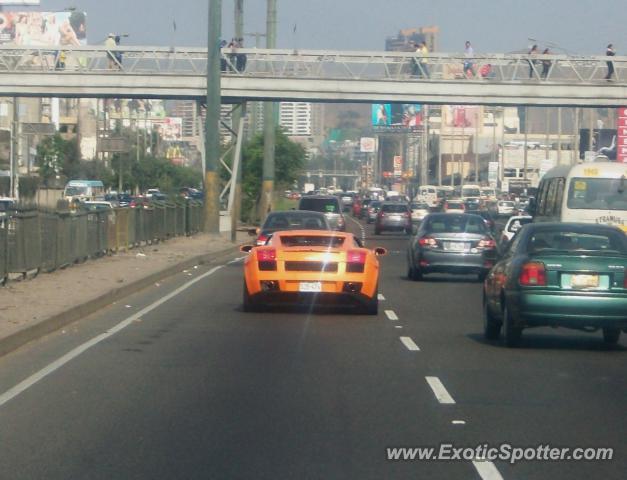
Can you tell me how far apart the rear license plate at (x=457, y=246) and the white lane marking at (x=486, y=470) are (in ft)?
64.4

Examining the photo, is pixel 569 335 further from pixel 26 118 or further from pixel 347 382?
pixel 26 118

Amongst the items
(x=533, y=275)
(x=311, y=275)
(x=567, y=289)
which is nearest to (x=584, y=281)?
(x=567, y=289)

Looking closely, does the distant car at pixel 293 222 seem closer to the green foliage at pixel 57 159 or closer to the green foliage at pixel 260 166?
the green foliage at pixel 260 166

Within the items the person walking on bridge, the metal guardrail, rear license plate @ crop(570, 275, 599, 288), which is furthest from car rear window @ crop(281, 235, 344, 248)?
the person walking on bridge

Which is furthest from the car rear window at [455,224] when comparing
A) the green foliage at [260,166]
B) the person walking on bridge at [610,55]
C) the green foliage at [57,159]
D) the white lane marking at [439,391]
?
the green foliage at [57,159]

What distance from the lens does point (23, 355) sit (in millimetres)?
14898

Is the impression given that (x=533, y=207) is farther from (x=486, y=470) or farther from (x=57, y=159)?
(x=57, y=159)

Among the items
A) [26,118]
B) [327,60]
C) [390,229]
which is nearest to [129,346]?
[327,60]

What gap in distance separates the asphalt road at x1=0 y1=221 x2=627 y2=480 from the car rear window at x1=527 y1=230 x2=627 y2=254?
127cm

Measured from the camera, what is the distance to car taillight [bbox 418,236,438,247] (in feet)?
93.1

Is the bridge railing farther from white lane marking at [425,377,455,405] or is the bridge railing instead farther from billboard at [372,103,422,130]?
billboard at [372,103,422,130]

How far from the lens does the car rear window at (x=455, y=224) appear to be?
29047mm

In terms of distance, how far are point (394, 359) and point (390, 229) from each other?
163ft

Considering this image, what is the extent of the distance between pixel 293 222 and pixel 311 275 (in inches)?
287
